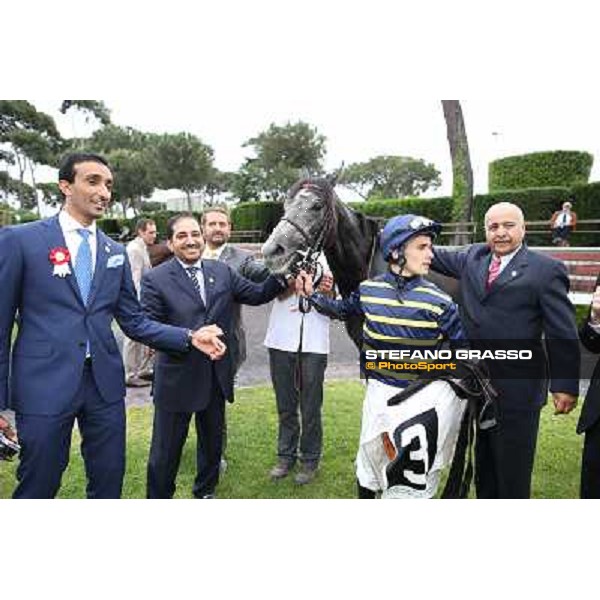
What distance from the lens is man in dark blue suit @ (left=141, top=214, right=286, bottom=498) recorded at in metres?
3.03

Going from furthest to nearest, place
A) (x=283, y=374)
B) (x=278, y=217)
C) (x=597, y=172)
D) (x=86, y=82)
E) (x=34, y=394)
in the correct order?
1. (x=283, y=374)
2. (x=278, y=217)
3. (x=597, y=172)
4. (x=86, y=82)
5. (x=34, y=394)

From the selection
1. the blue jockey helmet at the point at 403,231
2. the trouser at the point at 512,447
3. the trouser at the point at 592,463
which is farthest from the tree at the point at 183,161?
the trouser at the point at 592,463

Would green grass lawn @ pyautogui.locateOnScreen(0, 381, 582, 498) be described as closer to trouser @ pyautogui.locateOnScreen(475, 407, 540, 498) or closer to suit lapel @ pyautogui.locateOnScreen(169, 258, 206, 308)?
trouser @ pyautogui.locateOnScreen(475, 407, 540, 498)

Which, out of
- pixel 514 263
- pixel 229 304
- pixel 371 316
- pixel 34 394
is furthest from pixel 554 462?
pixel 34 394

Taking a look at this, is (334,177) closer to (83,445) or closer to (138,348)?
(83,445)

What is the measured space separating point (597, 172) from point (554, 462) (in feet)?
6.33

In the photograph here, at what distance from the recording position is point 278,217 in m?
3.14

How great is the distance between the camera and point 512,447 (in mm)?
2703

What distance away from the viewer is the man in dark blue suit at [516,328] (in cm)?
257

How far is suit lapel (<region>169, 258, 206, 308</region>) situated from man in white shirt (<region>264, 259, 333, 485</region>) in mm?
585

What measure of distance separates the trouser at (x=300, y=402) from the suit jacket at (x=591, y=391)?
1.50 m

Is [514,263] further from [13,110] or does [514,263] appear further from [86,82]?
[13,110]

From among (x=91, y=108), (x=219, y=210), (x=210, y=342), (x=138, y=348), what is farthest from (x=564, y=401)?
(x=138, y=348)

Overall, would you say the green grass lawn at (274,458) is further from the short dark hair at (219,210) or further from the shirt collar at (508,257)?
the short dark hair at (219,210)
